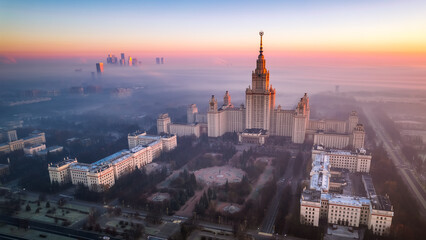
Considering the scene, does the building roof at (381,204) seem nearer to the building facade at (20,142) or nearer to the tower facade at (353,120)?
the tower facade at (353,120)

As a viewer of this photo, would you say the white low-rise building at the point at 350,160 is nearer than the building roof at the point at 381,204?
No

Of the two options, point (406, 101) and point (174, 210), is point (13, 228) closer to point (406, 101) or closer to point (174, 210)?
point (174, 210)

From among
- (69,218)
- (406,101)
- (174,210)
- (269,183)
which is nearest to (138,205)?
(174,210)

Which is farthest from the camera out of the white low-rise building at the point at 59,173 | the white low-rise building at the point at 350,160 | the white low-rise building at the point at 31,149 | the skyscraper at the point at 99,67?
the skyscraper at the point at 99,67

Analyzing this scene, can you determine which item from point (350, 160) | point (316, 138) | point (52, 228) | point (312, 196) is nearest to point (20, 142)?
point (52, 228)

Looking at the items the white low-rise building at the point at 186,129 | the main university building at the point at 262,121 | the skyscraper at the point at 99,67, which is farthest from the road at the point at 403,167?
the skyscraper at the point at 99,67

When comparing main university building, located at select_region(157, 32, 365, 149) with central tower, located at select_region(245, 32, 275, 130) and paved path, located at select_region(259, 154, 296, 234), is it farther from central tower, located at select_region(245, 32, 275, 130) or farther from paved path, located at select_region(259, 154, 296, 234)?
paved path, located at select_region(259, 154, 296, 234)

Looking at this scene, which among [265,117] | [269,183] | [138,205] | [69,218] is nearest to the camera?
[69,218]

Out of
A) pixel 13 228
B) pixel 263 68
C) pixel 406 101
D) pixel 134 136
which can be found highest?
pixel 263 68
